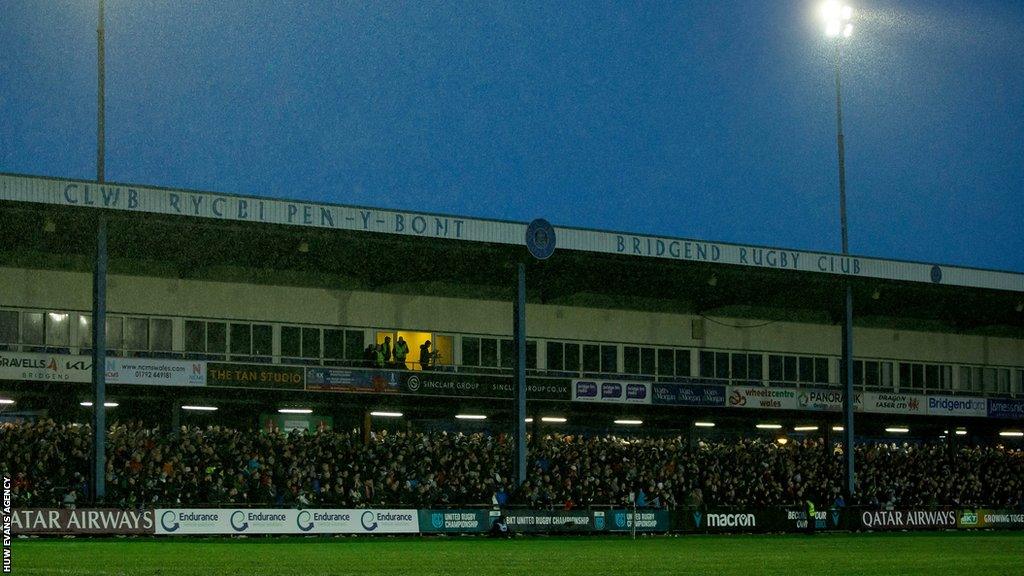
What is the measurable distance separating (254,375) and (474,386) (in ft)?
23.8

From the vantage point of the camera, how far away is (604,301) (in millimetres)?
48188

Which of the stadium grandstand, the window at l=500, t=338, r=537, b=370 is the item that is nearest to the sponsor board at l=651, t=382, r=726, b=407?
the stadium grandstand

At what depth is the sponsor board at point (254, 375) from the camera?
38.8 metres

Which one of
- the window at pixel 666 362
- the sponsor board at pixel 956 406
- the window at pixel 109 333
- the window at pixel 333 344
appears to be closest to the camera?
the window at pixel 109 333

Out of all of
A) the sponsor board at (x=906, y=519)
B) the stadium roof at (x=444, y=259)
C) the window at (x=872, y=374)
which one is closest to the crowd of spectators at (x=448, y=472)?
the sponsor board at (x=906, y=519)

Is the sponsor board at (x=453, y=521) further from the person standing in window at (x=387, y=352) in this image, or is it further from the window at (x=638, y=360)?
the window at (x=638, y=360)

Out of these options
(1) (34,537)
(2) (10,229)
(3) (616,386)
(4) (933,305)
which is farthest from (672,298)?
(1) (34,537)

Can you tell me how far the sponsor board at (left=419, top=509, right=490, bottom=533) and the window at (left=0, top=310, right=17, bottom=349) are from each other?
13895 millimetres

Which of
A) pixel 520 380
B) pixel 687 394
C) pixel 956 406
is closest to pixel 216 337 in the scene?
pixel 520 380

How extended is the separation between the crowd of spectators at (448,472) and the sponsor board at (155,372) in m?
1.38

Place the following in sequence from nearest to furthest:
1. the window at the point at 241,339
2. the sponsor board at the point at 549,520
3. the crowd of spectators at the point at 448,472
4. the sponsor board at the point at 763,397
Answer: the crowd of spectators at the point at 448,472
the sponsor board at the point at 549,520
the window at the point at 241,339
the sponsor board at the point at 763,397

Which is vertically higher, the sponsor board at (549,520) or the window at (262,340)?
the window at (262,340)

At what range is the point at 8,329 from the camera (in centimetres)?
3859

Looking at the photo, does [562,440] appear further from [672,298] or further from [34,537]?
[34,537]
